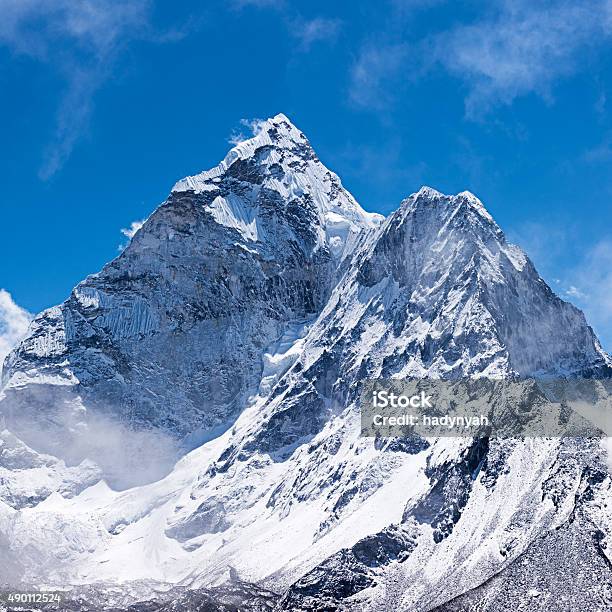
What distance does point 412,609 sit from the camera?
651 feet

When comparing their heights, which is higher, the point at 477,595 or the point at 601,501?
the point at 601,501

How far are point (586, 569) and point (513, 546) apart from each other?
1607 cm

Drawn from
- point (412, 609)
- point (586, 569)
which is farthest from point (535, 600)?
point (412, 609)

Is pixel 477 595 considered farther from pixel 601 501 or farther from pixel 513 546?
pixel 601 501

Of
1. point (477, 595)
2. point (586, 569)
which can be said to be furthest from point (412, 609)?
point (586, 569)

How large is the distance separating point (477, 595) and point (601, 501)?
27424mm

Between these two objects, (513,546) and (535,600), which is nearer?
(535,600)

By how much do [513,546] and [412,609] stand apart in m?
19.6

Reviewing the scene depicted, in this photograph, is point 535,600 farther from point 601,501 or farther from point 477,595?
point 601,501

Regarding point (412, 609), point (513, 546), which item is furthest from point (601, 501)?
point (412, 609)

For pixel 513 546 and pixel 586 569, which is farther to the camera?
pixel 513 546

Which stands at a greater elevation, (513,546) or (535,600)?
(513,546)

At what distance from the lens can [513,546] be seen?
19750cm

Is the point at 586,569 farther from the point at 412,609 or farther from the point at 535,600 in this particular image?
the point at 412,609
